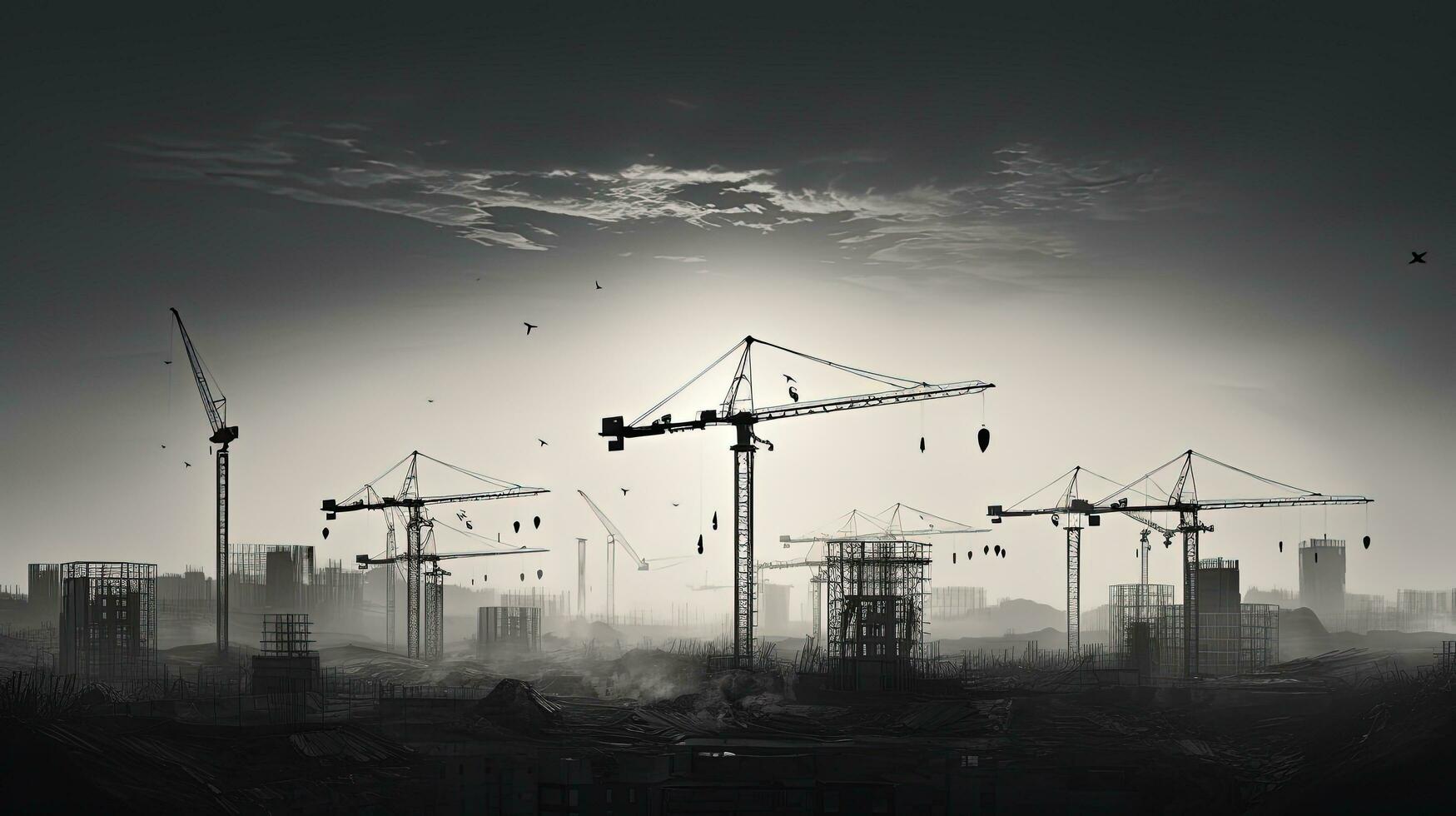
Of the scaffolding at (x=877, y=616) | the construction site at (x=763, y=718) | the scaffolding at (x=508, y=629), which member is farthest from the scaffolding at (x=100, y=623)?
the scaffolding at (x=508, y=629)

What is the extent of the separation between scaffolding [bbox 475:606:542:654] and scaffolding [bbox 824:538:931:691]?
287 ft

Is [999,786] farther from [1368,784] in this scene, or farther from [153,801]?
[153,801]

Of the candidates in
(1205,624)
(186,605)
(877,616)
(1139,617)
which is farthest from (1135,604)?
(186,605)

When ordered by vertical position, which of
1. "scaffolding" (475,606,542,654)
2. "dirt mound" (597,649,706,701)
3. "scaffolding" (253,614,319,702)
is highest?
"scaffolding" (253,614,319,702)

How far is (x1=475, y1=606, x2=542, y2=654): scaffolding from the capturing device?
17112 centimetres

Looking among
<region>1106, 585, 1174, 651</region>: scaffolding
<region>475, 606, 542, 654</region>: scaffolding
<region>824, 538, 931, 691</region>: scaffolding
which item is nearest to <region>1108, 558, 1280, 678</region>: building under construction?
<region>1106, 585, 1174, 651</region>: scaffolding

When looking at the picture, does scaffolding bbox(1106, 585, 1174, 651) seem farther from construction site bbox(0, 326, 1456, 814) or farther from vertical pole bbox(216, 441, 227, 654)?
vertical pole bbox(216, 441, 227, 654)

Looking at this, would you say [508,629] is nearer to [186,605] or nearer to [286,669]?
[186,605]

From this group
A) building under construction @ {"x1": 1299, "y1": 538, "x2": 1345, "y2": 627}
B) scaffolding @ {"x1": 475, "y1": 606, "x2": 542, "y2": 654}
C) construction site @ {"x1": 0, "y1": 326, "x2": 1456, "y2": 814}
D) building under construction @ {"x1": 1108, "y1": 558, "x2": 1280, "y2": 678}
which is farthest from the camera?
building under construction @ {"x1": 1299, "y1": 538, "x2": 1345, "y2": 627}

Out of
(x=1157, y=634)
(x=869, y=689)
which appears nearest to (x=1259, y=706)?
(x=869, y=689)

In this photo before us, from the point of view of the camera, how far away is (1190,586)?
11662 centimetres

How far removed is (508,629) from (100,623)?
259 feet

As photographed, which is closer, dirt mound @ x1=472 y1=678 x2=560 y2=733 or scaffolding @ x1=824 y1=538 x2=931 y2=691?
dirt mound @ x1=472 y1=678 x2=560 y2=733

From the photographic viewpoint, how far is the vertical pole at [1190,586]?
365ft
